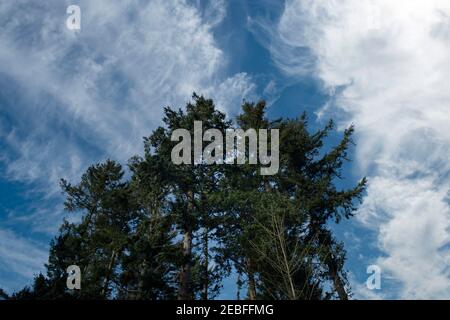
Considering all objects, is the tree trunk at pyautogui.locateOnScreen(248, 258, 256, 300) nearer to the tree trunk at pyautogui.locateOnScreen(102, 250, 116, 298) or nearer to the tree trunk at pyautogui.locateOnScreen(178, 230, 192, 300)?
the tree trunk at pyautogui.locateOnScreen(178, 230, 192, 300)

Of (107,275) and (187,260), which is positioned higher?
(187,260)

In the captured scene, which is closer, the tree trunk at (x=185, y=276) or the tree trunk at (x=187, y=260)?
the tree trunk at (x=185, y=276)

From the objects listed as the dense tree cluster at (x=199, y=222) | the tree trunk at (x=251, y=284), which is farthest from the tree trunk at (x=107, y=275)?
the tree trunk at (x=251, y=284)

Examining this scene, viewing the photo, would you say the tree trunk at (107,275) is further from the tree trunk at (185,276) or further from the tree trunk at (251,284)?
the tree trunk at (251,284)

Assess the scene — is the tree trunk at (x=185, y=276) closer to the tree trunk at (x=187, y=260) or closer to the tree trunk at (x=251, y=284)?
the tree trunk at (x=187, y=260)

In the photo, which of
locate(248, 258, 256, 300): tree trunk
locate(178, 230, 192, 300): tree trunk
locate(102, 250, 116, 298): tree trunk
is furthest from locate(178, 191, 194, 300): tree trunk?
locate(102, 250, 116, 298): tree trunk

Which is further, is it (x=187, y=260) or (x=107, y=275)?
(x=107, y=275)

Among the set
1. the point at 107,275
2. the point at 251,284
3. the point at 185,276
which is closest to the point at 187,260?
the point at 185,276

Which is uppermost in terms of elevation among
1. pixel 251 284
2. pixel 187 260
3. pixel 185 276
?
pixel 187 260

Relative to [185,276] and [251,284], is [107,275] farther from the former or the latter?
[251,284]

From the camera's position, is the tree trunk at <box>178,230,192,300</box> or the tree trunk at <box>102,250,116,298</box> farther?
the tree trunk at <box>102,250,116,298</box>
